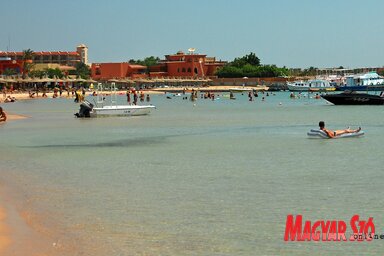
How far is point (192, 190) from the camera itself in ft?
56.9

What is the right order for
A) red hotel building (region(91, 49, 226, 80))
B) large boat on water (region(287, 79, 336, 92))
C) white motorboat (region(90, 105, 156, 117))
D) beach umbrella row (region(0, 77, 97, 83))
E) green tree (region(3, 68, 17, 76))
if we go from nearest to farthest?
1. white motorboat (region(90, 105, 156, 117))
2. beach umbrella row (region(0, 77, 97, 83))
3. green tree (region(3, 68, 17, 76))
4. large boat on water (region(287, 79, 336, 92))
5. red hotel building (region(91, 49, 226, 80))

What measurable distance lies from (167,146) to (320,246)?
18009mm

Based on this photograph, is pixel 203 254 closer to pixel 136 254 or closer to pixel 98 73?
pixel 136 254

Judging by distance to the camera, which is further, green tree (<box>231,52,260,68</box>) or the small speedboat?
green tree (<box>231,52,260,68</box>)

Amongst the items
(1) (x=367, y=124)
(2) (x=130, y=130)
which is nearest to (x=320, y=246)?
(2) (x=130, y=130)

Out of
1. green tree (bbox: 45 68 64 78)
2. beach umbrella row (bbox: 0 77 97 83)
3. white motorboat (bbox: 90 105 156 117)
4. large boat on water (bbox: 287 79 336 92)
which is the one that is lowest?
large boat on water (bbox: 287 79 336 92)

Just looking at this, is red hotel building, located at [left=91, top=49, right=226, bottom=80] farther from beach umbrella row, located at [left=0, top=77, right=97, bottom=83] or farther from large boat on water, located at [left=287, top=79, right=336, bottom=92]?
large boat on water, located at [left=287, top=79, right=336, bottom=92]

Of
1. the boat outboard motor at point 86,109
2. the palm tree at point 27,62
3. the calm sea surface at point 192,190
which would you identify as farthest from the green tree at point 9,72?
the calm sea surface at point 192,190

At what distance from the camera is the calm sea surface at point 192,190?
12.2 meters

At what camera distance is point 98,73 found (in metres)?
171

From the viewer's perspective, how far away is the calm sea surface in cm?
1216

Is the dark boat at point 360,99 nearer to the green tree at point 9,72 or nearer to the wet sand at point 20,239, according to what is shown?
the wet sand at point 20,239

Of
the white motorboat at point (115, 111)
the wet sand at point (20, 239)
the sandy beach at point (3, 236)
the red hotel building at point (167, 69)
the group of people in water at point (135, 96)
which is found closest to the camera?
the wet sand at point (20, 239)

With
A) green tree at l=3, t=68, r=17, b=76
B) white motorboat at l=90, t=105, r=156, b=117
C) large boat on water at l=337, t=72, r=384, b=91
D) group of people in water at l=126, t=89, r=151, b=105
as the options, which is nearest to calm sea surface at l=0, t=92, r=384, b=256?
white motorboat at l=90, t=105, r=156, b=117
